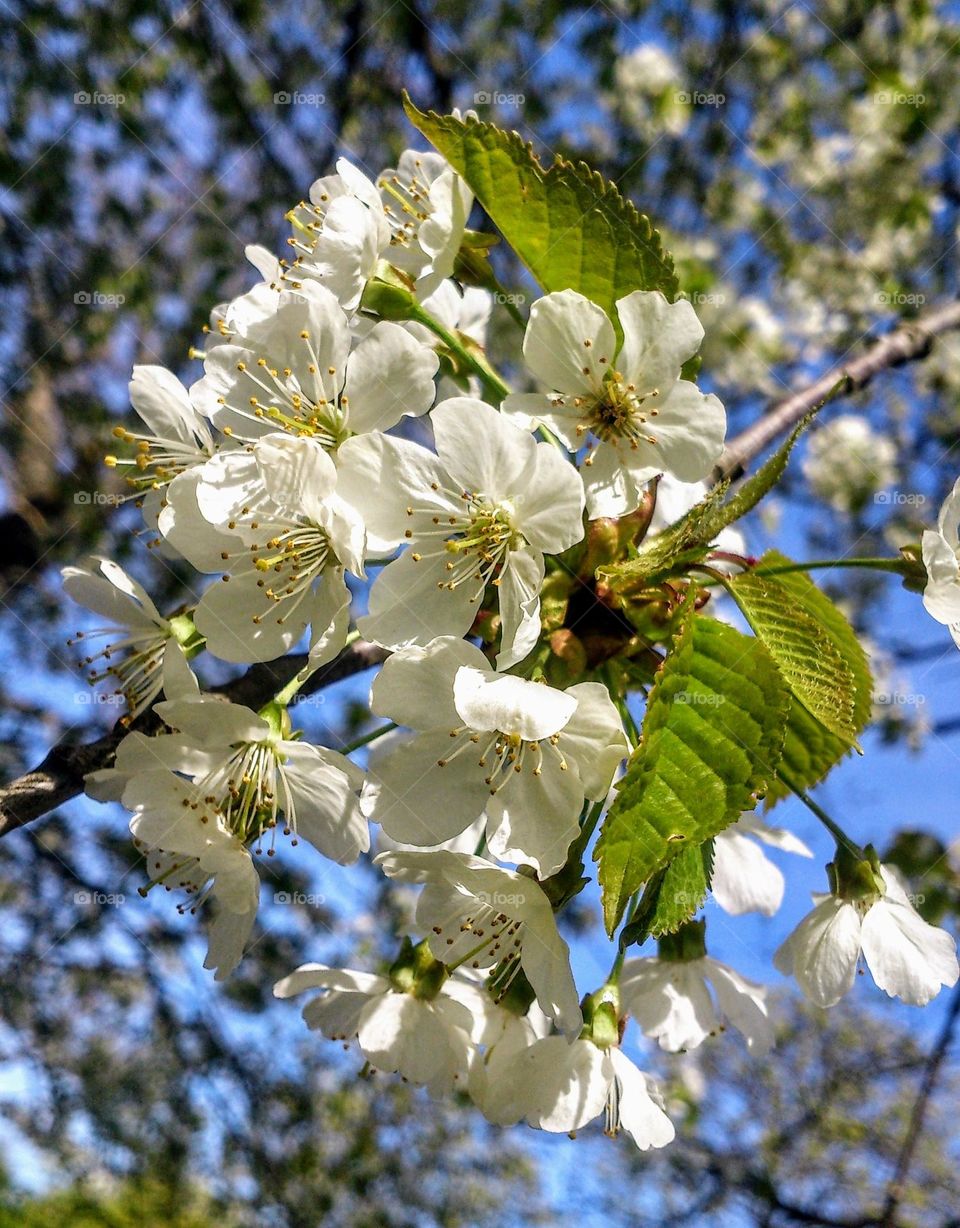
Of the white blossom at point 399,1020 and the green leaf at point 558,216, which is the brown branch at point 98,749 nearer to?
the white blossom at point 399,1020

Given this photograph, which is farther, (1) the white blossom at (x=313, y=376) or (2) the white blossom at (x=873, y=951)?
(2) the white blossom at (x=873, y=951)

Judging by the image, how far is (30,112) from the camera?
179 inches

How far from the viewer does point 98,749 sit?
1.26m

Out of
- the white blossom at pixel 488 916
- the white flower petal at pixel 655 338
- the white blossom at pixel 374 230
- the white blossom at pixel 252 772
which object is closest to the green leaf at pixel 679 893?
the white blossom at pixel 488 916

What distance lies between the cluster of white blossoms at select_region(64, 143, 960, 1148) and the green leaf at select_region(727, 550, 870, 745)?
0.65 ft

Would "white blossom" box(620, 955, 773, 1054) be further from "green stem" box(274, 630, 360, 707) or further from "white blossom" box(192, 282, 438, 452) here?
"white blossom" box(192, 282, 438, 452)

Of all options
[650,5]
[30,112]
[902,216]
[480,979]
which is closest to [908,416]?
[902,216]

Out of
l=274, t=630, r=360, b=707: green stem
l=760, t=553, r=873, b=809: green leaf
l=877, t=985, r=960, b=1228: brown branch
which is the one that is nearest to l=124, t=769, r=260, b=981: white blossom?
l=274, t=630, r=360, b=707: green stem

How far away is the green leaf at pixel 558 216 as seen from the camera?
128cm

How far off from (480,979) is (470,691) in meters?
0.73

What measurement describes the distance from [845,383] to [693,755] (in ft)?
4.20

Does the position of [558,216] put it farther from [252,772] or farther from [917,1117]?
[917,1117]

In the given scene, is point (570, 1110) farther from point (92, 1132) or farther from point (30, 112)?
point (30, 112)

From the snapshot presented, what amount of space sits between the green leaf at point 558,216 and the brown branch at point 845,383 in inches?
27.1
